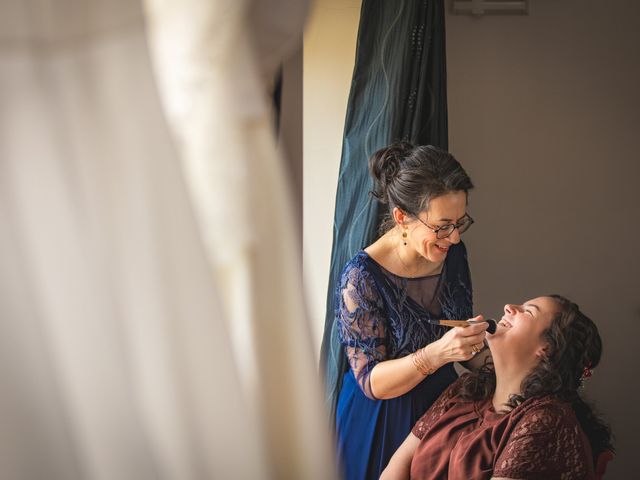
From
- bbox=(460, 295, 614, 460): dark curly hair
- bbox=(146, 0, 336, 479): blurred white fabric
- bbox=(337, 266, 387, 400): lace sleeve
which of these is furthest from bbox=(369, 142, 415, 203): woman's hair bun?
bbox=(146, 0, 336, 479): blurred white fabric

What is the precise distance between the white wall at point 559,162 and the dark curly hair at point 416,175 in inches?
37.8

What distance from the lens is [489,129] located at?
2904mm

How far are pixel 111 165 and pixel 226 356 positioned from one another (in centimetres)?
17

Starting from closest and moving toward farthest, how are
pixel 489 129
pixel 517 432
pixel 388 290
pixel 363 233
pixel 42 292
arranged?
pixel 42 292 → pixel 517 432 → pixel 388 290 → pixel 363 233 → pixel 489 129

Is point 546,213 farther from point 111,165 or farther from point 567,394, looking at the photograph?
point 111,165

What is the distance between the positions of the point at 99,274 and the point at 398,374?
4.19ft

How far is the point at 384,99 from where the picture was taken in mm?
2223

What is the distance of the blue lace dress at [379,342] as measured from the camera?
1790 millimetres

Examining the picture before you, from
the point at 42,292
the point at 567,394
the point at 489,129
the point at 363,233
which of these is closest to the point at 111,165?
the point at 42,292

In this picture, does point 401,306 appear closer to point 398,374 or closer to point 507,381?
point 398,374

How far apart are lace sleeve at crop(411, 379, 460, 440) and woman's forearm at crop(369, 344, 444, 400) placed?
0.09 metres

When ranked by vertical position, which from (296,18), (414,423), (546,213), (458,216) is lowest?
(414,423)

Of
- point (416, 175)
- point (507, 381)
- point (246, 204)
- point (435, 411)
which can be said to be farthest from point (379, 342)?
point (246, 204)

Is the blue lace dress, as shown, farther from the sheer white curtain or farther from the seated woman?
the sheer white curtain
